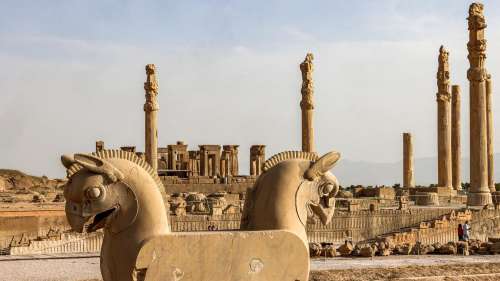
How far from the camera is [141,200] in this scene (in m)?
6.66

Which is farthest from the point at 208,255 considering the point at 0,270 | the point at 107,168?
the point at 0,270

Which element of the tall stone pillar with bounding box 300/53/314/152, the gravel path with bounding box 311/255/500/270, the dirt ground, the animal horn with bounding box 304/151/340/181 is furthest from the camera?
the tall stone pillar with bounding box 300/53/314/152

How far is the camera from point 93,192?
256 inches

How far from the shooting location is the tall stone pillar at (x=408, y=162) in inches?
1372

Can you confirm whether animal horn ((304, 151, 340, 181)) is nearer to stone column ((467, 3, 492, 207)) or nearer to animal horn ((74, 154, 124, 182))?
animal horn ((74, 154, 124, 182))

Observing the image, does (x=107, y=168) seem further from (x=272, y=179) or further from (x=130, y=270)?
(x=272, y=179)

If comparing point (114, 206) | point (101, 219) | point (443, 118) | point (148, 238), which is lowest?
point (148, 238)

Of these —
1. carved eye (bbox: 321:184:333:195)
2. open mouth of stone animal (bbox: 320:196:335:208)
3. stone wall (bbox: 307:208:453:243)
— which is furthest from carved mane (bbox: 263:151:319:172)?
stone wall (bbox: 307:208:453:243)

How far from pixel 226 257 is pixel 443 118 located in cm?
2510

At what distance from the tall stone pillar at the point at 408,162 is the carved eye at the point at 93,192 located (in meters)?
29.5

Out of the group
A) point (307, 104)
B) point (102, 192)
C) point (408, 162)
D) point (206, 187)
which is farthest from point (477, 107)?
point (102, 192)

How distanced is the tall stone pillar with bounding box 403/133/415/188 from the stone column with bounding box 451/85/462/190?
1978 mm

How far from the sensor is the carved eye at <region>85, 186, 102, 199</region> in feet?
21.4

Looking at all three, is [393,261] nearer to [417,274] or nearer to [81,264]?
[417,274]
